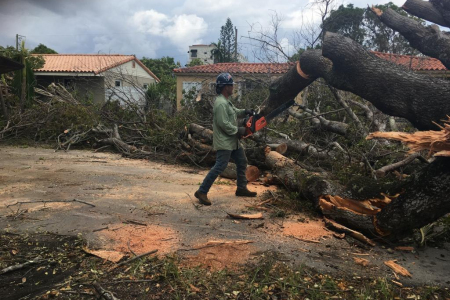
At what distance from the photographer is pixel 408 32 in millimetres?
4148

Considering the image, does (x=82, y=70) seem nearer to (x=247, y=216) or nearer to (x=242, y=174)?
(x=242, y=174)

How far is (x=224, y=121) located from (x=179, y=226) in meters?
1.47

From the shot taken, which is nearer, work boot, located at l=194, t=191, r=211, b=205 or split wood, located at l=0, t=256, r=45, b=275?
split wood, located at l=0, t=256, r=45, b=275

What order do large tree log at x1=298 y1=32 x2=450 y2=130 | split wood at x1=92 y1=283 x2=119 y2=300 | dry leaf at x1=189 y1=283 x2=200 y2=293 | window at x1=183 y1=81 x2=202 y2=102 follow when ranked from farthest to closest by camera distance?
window at x1=183 y1=81 x2=202 y2=102 → large tree log at x1=298 y1=32 x2=450 y2=130 → dry leaf at x1=189 y1=283 x2=200 y2=293 → split wood at x1=92 y1=283 x2=119 y2=300

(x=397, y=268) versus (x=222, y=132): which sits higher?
(x=222, y=132)

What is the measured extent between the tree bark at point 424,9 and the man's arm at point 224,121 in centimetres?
271

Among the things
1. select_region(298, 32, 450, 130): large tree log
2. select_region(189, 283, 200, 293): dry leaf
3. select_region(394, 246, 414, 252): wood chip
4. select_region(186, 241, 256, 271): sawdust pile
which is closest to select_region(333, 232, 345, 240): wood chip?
select_region(394, 246, 414, 252): wood chip

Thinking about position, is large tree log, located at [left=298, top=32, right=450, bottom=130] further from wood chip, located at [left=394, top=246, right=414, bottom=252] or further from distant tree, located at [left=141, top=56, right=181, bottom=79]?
distant tree, located at [left=141, top=56, right=181, bottom=79]

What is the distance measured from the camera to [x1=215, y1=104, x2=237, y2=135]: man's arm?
13.9 ft

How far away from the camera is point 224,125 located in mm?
4234

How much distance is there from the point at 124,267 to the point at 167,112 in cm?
863

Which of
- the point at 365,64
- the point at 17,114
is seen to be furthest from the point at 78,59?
the point at 365,64

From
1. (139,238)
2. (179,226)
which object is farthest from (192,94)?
(139,238)

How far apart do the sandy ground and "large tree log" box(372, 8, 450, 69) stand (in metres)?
2.36
